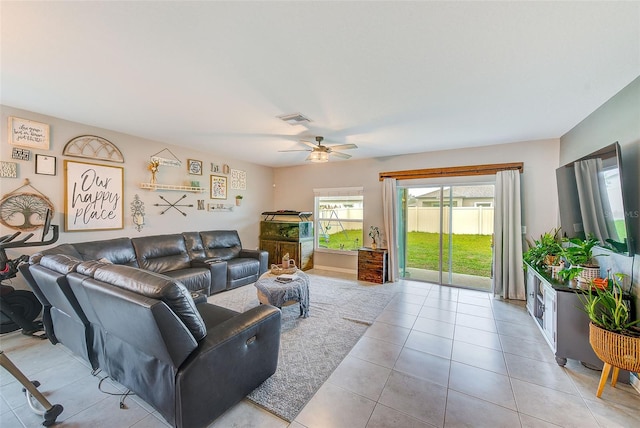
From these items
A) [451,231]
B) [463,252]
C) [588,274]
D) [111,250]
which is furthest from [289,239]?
[588,274]

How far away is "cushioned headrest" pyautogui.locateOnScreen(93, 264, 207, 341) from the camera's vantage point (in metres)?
1.45

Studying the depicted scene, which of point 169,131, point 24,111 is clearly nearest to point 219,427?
point 169,131

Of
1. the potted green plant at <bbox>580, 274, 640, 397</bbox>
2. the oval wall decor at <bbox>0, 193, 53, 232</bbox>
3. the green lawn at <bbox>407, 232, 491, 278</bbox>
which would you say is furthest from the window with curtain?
the oval wall decor at <bbox>0, 193, 53, 232</bbox>

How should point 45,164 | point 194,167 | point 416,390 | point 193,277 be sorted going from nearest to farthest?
point 416,390 < point 45,164 < point 193,277 < point 194,167

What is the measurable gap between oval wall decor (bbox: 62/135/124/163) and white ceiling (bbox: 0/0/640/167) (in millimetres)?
310

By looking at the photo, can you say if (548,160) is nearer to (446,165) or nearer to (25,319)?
(446,165)

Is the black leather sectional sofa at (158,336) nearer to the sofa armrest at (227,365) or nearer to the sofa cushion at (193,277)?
the sofa armrest at (227,365)

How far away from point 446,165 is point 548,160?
1.43 m

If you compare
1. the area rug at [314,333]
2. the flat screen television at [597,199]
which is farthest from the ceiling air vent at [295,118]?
the flat screen television at [597,199]

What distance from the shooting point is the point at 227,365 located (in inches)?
65.9

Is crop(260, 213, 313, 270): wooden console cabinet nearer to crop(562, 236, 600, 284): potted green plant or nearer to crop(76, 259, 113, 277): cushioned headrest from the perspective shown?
crop(76, 259, 113, 277): cushioned headrest

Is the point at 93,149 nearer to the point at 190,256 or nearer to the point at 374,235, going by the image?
the point at 190,256

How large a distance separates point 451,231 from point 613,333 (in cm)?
291

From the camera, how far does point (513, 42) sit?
165 cm
